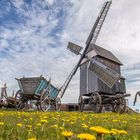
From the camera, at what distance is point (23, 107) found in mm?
22453

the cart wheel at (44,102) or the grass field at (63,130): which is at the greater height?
the cart wheel at (44,102)

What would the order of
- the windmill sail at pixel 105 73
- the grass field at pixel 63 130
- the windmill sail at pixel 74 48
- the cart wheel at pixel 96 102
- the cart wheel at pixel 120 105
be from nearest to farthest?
1. the grass field at pixel 63 130
2. the cart wheel at pixel 96 102
3. the cart wheel at pixel 120 105
4. the windmill sail at pixel 105 73
5. the windmill sail at pixel 74 48

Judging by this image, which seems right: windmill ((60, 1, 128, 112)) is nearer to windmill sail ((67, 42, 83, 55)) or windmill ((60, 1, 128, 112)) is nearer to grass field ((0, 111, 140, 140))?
windmill sail ((67, 42, 83, 55))

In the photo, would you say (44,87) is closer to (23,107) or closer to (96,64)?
(23,107)

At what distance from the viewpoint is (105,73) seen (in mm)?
30109

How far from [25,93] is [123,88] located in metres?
Result: 23.4

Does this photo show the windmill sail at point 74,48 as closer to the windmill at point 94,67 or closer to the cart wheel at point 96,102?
the windmill at point 94,67

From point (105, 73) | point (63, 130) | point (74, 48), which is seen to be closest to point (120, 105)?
point (105, 73)

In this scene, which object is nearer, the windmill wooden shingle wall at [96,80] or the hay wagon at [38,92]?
the hay wagon at [38,92]

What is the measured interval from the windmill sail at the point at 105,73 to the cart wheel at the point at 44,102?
345 inches

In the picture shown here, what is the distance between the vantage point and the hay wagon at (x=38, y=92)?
20.2 m

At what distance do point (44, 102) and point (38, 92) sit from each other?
2.99 feet

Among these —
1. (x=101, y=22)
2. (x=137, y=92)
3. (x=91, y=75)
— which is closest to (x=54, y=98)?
(x=137, y=92)

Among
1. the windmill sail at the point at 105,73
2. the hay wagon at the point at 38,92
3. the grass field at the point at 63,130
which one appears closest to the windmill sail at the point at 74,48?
the windmill sail at the point at 105,73
